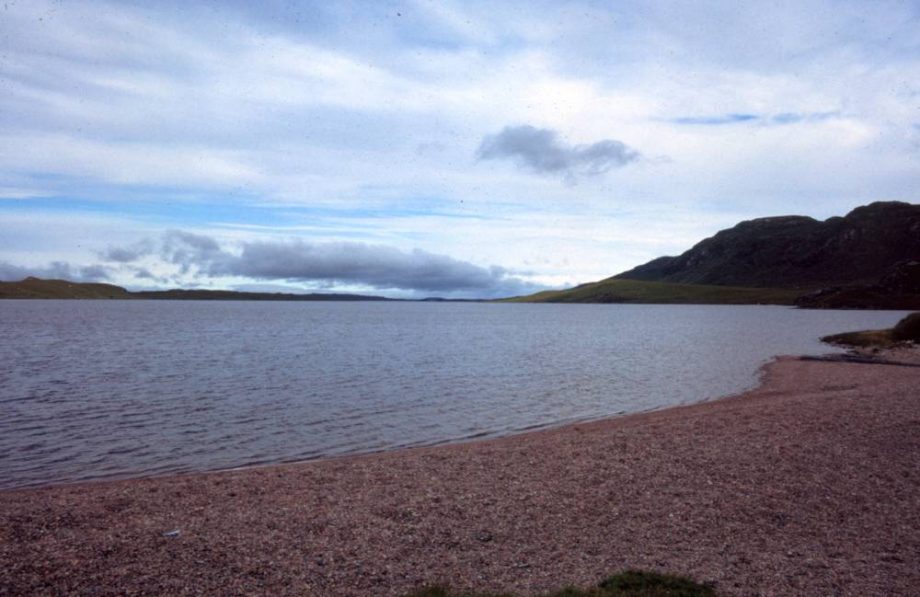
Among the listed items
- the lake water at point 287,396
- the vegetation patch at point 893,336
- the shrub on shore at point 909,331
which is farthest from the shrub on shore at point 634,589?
the shrub on shore at point 909,331

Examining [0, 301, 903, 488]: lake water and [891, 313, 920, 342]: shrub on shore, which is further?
[891, 313, 920, 342]: shrub on shore

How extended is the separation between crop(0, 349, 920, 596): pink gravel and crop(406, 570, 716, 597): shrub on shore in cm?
55

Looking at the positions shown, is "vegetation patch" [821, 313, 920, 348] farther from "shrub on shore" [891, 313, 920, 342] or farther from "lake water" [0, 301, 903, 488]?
"lake water" [0, 301, 903, 488]

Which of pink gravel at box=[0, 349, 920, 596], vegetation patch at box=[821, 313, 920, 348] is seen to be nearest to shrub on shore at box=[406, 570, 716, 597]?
pink gravel at box=[0, 349, 920, 596]

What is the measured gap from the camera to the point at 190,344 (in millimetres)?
75250

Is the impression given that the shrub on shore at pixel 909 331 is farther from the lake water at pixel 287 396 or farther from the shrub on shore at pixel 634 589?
the shrub on shore at pixel 634 589

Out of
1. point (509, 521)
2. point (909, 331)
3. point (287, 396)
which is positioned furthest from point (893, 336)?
point (509, 521)

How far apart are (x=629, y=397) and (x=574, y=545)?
2776 centimetres

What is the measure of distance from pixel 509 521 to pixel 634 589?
4.39 metres

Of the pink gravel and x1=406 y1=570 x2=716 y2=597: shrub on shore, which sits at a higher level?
x1=406 y1=570 x2=716 y2=597: shrub on shore

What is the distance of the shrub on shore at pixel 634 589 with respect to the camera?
962cm

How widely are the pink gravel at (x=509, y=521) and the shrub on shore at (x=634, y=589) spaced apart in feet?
1.81

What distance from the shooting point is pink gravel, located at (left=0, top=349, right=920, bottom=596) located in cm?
1086

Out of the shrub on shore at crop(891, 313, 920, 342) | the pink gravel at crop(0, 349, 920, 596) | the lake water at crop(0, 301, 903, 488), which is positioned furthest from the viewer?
the shrub on shore at crop(891, 313, 920, 342)
